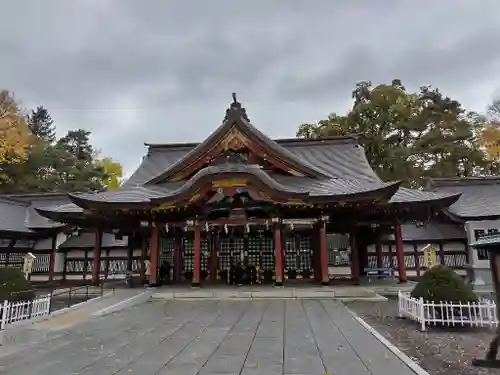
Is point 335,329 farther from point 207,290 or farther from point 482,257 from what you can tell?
point 482,257

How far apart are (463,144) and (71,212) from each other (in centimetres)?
3598

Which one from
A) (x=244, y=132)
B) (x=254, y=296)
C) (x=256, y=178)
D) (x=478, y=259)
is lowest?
(x=254, y=296)

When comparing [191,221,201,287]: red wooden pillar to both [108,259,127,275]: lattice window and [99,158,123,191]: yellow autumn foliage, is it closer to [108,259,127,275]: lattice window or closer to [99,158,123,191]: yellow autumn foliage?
[108,259,127,275]: lattice window

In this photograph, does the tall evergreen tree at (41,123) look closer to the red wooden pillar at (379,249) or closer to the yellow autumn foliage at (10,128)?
the yellow autumn foliage at (10,128)

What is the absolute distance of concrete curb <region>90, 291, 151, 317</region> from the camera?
10.7m

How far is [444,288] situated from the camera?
9.11 meters

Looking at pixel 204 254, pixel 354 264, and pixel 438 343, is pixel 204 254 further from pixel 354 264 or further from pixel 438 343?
pixel 438 343

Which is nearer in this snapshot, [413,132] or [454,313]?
[454,313]

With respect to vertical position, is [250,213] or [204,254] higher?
[250,213]

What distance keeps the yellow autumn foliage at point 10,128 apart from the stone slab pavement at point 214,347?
21.9 m

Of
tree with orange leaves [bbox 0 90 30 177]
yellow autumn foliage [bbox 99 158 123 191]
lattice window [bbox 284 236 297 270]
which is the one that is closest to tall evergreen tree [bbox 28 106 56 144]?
yellow autumn foliage [bbox 99 158 123 191]

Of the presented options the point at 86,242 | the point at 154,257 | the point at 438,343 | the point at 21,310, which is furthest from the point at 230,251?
the point at 438,343

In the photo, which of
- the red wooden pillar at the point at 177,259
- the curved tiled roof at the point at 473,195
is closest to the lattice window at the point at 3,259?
the red wooden pillar at the point at 177,259

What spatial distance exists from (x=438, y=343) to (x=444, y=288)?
7.01 ft
